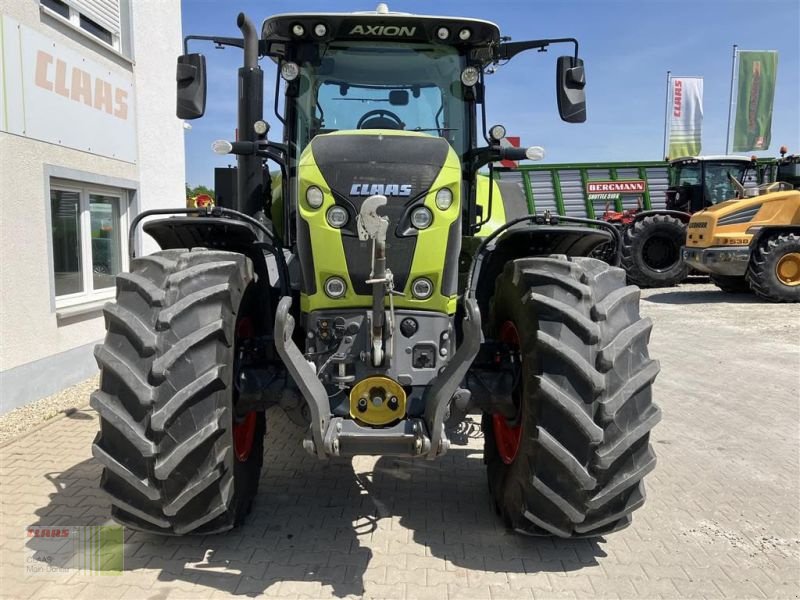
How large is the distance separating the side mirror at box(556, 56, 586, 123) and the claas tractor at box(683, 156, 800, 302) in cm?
900

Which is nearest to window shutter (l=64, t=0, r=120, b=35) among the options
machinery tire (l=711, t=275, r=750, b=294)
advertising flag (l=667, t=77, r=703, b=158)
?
machinery tire (l=711, t=275, r=750, b=294)

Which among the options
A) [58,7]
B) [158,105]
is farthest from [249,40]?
[158,105]

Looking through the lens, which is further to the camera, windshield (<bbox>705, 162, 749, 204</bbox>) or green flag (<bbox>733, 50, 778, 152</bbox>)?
green flag (<bbox>733, 50, 778, 152</bbox>)

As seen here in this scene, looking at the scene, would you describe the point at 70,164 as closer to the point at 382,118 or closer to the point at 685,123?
the point at 382,118

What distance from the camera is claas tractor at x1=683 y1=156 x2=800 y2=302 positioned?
37.1 feet

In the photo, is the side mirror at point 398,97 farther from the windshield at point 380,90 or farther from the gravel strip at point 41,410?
the gravel strip at point 41,410

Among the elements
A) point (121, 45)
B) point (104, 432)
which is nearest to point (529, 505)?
point (104, 432)

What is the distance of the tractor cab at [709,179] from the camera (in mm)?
14500

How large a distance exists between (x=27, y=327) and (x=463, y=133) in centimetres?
412

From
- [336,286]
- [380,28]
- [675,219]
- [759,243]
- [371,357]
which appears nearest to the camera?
[371,357]

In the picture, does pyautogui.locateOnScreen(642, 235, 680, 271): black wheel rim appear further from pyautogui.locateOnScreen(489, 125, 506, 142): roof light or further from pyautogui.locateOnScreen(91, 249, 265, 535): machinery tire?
pyautogui.locateOnScreen(91, 249, 265, 535): machinery tire

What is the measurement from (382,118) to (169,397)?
2074 mm

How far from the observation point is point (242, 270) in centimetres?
305

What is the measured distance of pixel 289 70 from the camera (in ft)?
12.2
